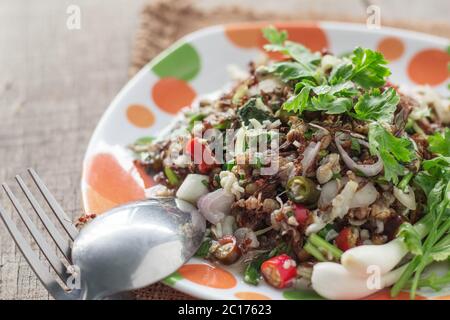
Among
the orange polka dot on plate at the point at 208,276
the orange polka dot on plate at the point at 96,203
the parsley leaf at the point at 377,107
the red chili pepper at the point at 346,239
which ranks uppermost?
the parsley leaf at the point at 377,107

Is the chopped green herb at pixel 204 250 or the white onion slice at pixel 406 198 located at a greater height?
the white onion slice at pixel 406 198

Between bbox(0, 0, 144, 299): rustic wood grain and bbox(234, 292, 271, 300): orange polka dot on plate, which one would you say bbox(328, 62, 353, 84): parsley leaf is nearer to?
bbox(234, 292, 271, 300): orange polka dot on plate

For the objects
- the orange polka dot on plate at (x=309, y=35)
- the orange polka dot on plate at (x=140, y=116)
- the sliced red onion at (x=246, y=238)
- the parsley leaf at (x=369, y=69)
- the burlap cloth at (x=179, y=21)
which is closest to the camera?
the sliced red onion at (x=246, y=238)

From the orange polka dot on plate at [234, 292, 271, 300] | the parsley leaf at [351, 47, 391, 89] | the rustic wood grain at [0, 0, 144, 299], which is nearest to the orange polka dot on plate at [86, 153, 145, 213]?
the rustic wood grain at [0, 0, 144, 299]

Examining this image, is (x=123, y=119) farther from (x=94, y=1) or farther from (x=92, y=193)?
(x=94, y=1)

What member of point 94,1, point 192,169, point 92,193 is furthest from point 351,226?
point 94,1

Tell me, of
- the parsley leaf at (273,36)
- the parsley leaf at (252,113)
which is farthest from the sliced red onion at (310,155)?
the parsley leaf at (273,36)

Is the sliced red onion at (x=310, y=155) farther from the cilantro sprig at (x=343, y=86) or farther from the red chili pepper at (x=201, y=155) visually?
the red chili pepper at (x=201, y=155)
